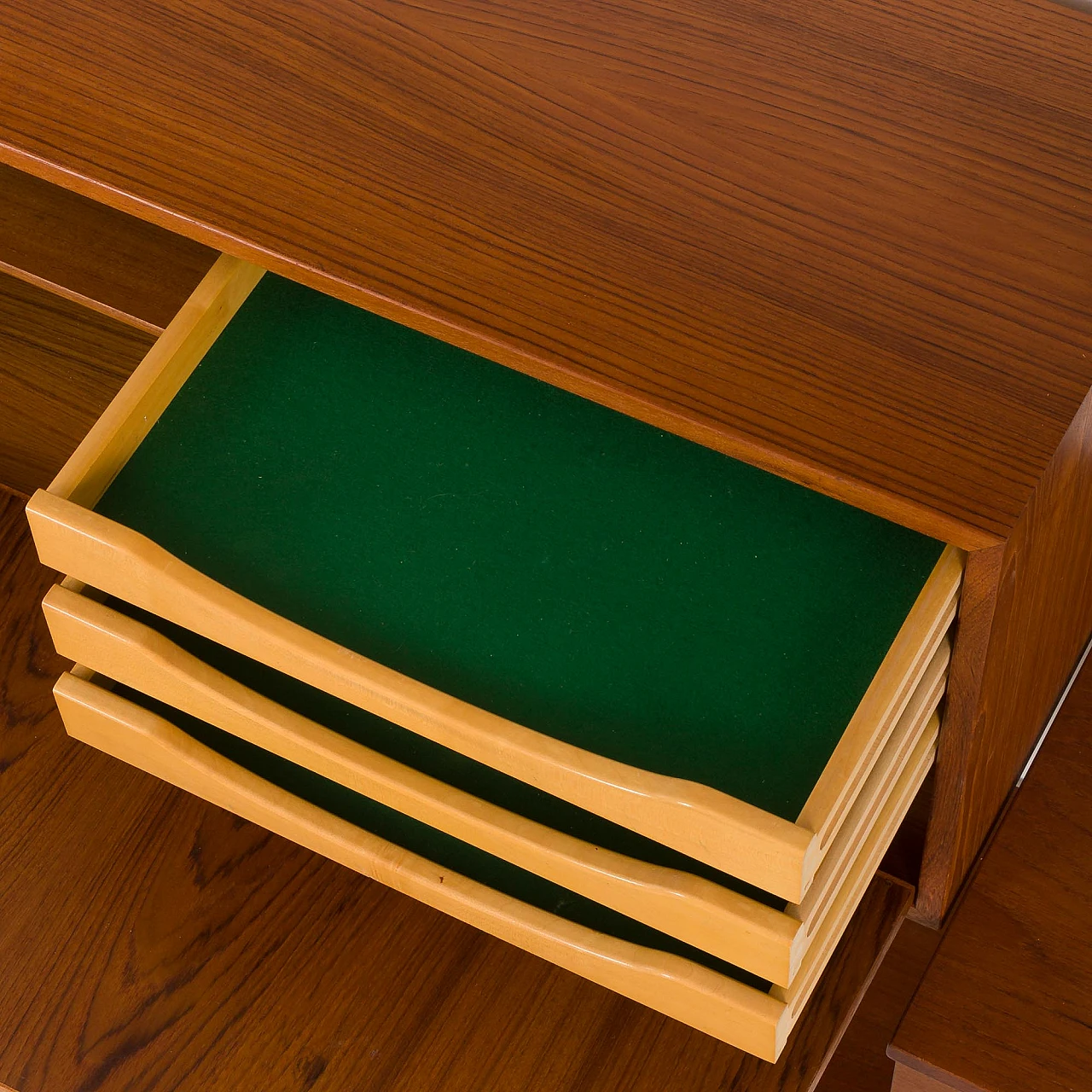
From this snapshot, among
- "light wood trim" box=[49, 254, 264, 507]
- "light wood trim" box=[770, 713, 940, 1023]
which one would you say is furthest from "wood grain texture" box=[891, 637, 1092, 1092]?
"light wood trim" box=[49, 254, 264, 507]

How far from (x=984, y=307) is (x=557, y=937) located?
0.32 m

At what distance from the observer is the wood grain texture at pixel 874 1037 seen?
1153 mm

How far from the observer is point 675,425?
0.57m

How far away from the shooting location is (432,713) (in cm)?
61

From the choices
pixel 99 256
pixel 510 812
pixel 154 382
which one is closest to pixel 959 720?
pixel 510 812

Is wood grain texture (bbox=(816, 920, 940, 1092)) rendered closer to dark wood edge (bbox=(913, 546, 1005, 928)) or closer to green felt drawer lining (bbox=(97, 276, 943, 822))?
dark wood edge (bbox=(913, 546, 1005, 928))

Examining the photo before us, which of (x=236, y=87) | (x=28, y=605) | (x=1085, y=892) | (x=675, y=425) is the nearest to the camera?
(x=675, y=425)

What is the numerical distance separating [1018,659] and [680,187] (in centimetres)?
26

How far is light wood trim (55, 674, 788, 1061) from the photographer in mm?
651

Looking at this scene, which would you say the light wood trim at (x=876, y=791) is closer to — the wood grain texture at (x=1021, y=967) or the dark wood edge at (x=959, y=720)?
the dark wood edge at (x=959, y=720)

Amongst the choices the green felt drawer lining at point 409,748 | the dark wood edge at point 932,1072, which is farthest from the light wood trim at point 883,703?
the dark wood edge at point 932,1072

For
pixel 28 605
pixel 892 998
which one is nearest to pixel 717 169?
pixel 28 605

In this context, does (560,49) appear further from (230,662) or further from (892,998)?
(892,998)

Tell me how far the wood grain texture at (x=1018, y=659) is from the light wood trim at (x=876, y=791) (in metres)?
0.01
